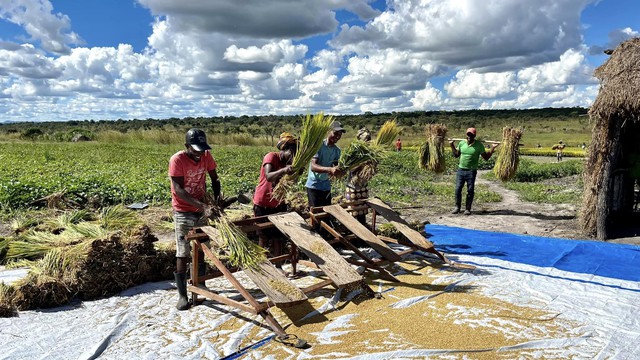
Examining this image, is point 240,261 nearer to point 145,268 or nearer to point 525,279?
point 145,268

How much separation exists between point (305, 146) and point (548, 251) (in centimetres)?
356

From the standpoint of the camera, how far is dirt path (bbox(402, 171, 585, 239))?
24.8 ft

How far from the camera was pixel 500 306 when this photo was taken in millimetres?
4176

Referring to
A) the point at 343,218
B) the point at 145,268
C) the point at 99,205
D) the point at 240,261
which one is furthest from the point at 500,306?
the point at 99,205

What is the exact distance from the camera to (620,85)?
6.37 metres

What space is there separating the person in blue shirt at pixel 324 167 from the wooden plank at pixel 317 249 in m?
0.63

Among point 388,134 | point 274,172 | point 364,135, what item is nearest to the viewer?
point 274,172

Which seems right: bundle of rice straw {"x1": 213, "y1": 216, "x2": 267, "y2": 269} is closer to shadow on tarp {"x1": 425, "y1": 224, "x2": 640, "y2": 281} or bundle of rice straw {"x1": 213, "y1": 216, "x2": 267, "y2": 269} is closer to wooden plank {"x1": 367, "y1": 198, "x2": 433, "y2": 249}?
wooden plank {"x1": 367, "y1": 198, "x2": 433, "y2": 249}

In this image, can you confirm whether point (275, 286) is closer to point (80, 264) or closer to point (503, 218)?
point (80, 264)

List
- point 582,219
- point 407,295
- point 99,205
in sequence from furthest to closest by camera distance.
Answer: point 99,205 → point 582,219 → point 407,295

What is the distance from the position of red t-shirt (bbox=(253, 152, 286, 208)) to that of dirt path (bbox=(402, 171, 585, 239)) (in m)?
4.17

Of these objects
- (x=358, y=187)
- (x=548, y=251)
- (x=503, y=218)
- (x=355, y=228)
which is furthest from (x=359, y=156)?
(x=503, y=218)

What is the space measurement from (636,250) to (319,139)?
440 centimetres

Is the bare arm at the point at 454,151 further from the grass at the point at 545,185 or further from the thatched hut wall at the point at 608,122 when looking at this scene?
the grass at the point at 545,185
